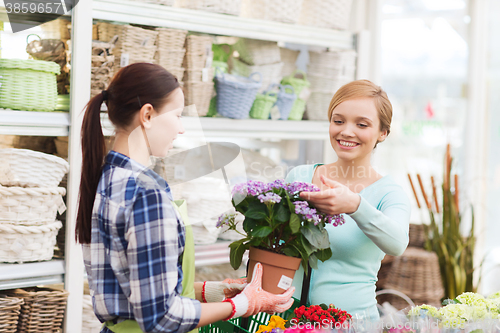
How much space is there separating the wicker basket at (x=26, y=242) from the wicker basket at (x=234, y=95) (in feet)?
3.28

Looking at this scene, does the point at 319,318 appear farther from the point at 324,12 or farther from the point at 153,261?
the point at 324,12

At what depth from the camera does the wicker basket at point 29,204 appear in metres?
1.89

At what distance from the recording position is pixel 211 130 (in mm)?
2459

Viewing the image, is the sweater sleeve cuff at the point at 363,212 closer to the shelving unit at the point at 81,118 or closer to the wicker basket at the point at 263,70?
the shelving unit at the point at 81,118

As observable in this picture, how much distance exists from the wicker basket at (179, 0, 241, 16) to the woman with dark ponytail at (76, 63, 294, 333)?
146cm

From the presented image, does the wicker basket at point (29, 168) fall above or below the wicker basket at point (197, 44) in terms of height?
below

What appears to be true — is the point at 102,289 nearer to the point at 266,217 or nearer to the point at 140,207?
the point at 140,207

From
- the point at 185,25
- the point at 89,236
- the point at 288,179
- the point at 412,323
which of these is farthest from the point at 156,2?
the point at 412,323

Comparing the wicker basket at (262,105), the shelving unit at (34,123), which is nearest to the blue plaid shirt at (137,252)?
the shelving unit at (34,123)

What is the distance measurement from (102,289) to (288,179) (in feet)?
2.36

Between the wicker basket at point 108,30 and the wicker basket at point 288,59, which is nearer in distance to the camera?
the wicker basket at point 108,30

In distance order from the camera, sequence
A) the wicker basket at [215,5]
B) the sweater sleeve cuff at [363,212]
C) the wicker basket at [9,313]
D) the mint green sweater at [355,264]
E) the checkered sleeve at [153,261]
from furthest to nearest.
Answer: the wicker basket at [215,5] < the wicker basket at [9,313] < the mint green sweater at [355,264] < the sweater sleeve cuff at [363,212] < the checkered sleeve at [153,261]

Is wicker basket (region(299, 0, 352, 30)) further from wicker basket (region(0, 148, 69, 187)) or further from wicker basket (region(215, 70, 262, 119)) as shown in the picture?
wicker basket (region(0, 148, 69, 187))

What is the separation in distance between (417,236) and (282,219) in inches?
97.6
